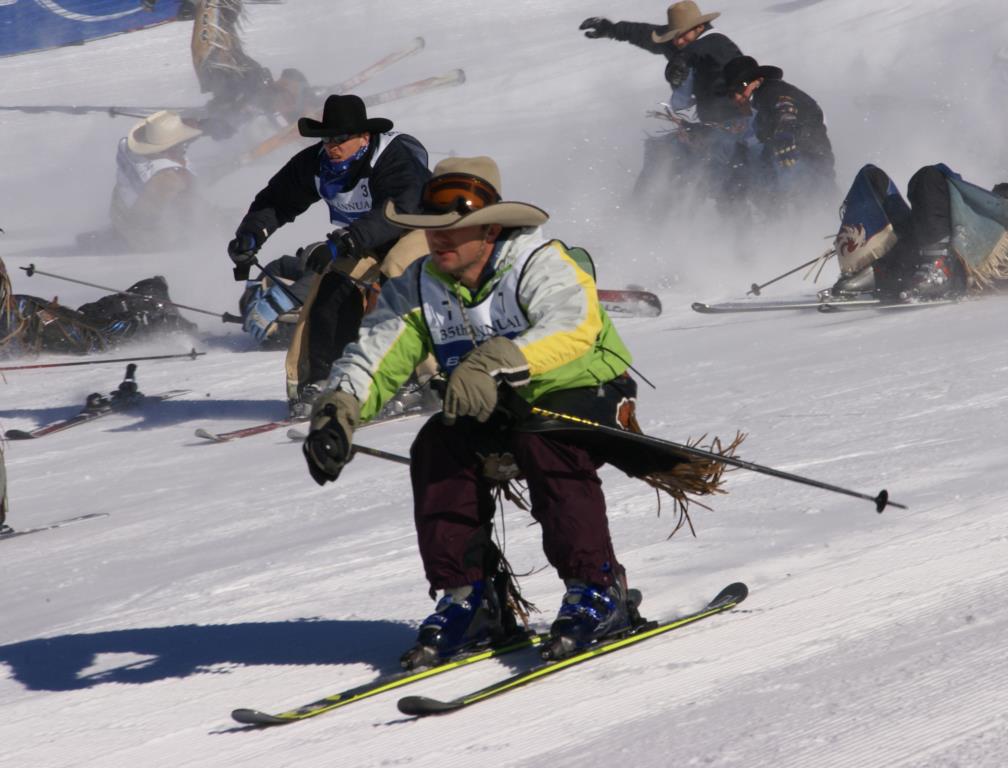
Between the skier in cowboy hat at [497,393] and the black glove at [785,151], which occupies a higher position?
the black glove at [785,151]

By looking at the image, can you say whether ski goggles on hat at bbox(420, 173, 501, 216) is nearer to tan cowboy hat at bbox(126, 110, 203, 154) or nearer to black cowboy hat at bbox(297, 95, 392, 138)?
black cowboy hat at bbox(297, 95, 392, 138)

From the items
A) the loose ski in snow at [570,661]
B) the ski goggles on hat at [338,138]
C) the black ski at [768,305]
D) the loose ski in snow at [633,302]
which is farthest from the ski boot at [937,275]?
the loose ski in snow at [570,661]

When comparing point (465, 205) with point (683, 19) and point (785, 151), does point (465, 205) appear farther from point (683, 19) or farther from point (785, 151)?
point (683, 19)

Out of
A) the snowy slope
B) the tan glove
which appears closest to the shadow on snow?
the snowy slope

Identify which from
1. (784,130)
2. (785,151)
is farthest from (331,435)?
(785,151)

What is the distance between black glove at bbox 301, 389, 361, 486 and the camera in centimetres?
396

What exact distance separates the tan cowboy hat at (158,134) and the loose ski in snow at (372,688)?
15.2 meters

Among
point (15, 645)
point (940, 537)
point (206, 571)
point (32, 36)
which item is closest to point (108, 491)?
point (206, 571)

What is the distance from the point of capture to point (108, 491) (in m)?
8.47

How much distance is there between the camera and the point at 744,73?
1263 centimetres

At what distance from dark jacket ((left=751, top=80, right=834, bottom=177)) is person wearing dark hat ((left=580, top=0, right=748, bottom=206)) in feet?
1.39

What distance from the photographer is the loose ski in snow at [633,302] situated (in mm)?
11719

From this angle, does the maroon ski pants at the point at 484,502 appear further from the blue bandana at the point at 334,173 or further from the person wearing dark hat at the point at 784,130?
the person wearing dark hat at the point at 784,130

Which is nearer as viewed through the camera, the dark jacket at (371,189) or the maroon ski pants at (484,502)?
the maroon ski pants at (484,502)
